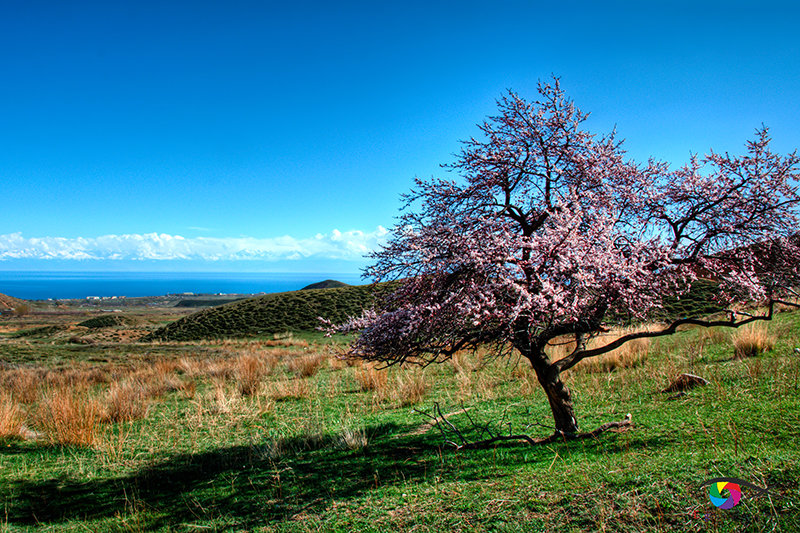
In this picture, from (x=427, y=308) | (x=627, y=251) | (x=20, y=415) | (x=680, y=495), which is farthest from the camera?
(x=20, y=415)

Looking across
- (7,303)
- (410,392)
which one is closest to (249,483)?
(410,392)

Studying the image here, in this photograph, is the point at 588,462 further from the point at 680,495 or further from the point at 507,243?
the point at 507,243

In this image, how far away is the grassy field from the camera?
3262 millimetres

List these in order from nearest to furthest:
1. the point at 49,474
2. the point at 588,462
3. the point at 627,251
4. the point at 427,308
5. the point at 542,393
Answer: the point at 588,462 → the point at 427,308 → the point at 627,251 → the point at 49,474 → the point at 542,393

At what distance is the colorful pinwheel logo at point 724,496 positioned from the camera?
8.77 feet

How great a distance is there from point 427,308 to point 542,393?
507cm

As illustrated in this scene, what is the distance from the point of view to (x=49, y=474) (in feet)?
20.4

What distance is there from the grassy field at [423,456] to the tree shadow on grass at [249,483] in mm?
31

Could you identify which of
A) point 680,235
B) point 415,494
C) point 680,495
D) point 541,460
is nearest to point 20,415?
point 415,494

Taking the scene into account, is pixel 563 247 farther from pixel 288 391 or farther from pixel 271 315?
pixel 271 315

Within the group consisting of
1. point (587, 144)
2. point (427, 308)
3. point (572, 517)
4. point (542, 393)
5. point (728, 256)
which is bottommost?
point (542, 393)

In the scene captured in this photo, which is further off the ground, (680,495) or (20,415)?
(680,495)

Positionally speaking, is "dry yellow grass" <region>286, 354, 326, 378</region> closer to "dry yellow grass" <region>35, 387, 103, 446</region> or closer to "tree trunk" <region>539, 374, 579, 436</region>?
"dry yellow grass" <region>35, 387, 103, 446</region>

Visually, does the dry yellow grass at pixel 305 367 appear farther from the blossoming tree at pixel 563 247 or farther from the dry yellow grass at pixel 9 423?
the blossoming tree at pixel 563 247
